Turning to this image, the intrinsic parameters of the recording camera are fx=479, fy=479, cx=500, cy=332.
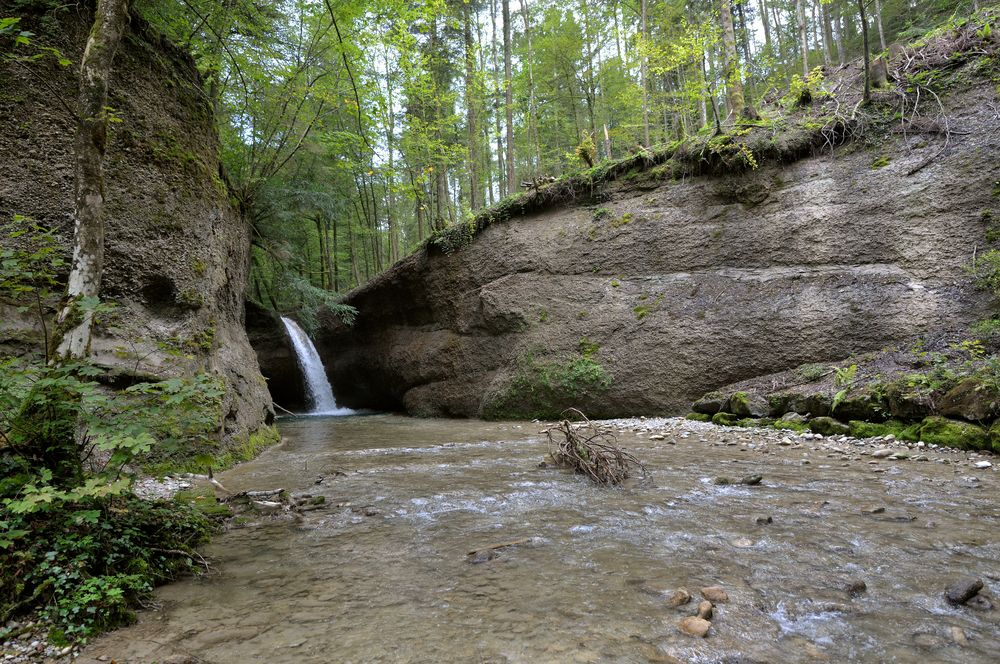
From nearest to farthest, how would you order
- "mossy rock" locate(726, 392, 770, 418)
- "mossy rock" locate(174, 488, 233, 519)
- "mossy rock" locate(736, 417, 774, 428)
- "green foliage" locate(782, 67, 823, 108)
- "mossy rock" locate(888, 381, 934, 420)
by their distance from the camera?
"mossy rock" locate(174, 488, 233, 519) → "mossy rock" locate(888, 381, 934, 420) → "mossy rock" locate(736, 417, 774, 428) → "mossy rock" locate(726, 392, 770, 418) → "green foliage" locate(782, 67, 823, 108)

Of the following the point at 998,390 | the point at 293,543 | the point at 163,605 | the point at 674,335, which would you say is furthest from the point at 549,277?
the point at 163,605

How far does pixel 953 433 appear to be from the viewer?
18.6 ft

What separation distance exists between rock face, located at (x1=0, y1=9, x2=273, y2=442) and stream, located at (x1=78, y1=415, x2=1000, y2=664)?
2.88 meters

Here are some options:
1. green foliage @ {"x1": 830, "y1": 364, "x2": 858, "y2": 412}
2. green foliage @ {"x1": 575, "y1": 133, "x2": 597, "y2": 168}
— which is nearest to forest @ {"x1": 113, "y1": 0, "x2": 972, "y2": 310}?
green foliage @ {"x1": 575, "y1": 133, "x2": 597, "y2": 168}

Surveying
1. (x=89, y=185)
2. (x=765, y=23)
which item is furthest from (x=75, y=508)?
(x=765, y=23)

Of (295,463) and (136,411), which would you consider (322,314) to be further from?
(136,411)

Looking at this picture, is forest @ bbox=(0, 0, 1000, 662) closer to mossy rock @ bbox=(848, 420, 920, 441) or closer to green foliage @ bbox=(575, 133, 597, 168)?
mossy rock @ bbox=(848, 420, 920, 441)

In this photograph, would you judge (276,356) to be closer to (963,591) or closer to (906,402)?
(906,402)

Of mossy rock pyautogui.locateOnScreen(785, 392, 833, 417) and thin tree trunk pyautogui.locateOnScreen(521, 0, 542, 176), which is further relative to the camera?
thin tree trunk pyautogui.locateOnScreen(521, 0, 542, 176)

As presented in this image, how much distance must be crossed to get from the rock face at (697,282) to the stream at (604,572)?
4.59 meters

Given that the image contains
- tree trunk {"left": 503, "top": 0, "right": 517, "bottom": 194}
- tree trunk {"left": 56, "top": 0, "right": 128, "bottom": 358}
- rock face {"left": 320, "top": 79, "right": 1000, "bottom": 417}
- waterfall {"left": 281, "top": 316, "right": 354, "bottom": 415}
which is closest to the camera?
tree trunk {"left": 56, "top": 0, "right": 128, "bottom": 358}

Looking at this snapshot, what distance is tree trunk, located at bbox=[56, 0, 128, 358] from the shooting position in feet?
10.5

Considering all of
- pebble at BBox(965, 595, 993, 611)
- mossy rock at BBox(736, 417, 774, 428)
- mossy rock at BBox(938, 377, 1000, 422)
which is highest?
mossy rock at BBox(938, 377, 1000, 422)

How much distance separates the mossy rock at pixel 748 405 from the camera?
8375 millimetres
